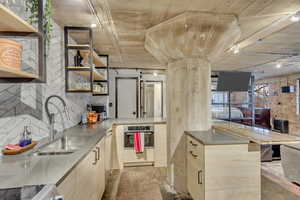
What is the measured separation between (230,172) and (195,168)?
0.41 meters

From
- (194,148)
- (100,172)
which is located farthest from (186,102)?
(100,172)

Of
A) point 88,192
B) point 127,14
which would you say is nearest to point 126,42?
point 127,14

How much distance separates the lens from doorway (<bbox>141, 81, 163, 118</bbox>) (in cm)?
585

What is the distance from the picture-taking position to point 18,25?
1.24 meters

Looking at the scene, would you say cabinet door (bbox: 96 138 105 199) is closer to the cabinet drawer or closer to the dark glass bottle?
the cabinet drawer

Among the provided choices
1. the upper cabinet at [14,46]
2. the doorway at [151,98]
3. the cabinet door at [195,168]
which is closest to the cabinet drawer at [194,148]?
the cabinet door at [195,168]

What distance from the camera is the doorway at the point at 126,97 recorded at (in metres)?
5.57

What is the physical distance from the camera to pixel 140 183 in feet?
9.70

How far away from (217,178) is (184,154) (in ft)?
2.47

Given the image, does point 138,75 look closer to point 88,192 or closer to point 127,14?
point 127,14

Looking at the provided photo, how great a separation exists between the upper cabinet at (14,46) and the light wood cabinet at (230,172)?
1823 millimetres

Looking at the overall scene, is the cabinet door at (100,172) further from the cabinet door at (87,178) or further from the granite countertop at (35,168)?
the granite countertop at (35,168)

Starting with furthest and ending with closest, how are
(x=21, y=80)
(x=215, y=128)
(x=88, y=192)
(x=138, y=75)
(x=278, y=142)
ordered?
(x=138, y=75)
(x=215, y=128)
(x=278, y=142)
(x=88, y=192)
(x=21, y=80)

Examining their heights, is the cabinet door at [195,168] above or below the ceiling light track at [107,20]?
below
